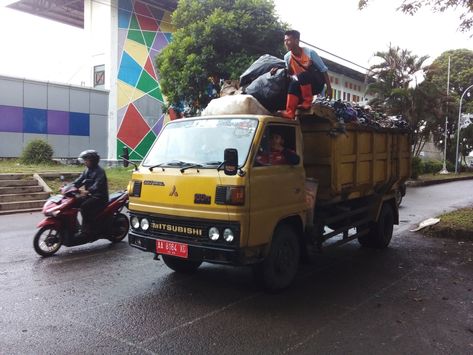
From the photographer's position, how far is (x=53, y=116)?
21.6 metres

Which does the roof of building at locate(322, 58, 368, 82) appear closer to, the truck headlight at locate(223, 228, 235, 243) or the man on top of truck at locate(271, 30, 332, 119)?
the man on top of truck at locate(271, 30, 332, 119)

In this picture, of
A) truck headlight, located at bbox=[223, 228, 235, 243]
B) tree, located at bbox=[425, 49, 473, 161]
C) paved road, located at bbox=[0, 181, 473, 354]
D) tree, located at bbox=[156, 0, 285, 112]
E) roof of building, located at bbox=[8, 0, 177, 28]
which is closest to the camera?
paved road, located at bbox=[0, 181, 473, 354]

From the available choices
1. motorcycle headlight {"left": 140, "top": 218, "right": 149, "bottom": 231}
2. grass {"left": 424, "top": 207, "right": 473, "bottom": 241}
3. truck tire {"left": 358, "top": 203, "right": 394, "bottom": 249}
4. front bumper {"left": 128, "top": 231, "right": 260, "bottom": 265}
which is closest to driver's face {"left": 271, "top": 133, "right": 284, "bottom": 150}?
front bumper {"left": 128, "top": 231, "right": 260, "bottom": 265}

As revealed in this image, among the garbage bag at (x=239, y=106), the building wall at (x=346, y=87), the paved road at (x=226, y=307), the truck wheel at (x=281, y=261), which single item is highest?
the building wall at (x=346, y=87)

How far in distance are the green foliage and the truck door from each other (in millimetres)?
15781

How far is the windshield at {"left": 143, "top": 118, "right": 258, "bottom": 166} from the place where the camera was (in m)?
4.94

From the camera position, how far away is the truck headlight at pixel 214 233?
461 cm

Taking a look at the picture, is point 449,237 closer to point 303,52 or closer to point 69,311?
point 303,52

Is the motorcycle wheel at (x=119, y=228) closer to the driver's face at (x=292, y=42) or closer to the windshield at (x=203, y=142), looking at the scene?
the windshield at (x=203, y=142)

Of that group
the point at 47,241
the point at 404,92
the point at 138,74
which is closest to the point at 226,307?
the point at 47,241

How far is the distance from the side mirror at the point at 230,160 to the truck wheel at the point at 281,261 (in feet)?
3.34

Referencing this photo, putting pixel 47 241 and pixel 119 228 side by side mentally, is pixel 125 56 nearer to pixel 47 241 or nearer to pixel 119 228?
pixel 119 228

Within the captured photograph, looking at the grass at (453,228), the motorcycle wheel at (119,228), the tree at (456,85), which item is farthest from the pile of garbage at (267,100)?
the tree at (456,85)

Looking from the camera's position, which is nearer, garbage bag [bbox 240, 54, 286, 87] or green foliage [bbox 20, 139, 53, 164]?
garbage bag [bbox 240, 54, 286, 87]
